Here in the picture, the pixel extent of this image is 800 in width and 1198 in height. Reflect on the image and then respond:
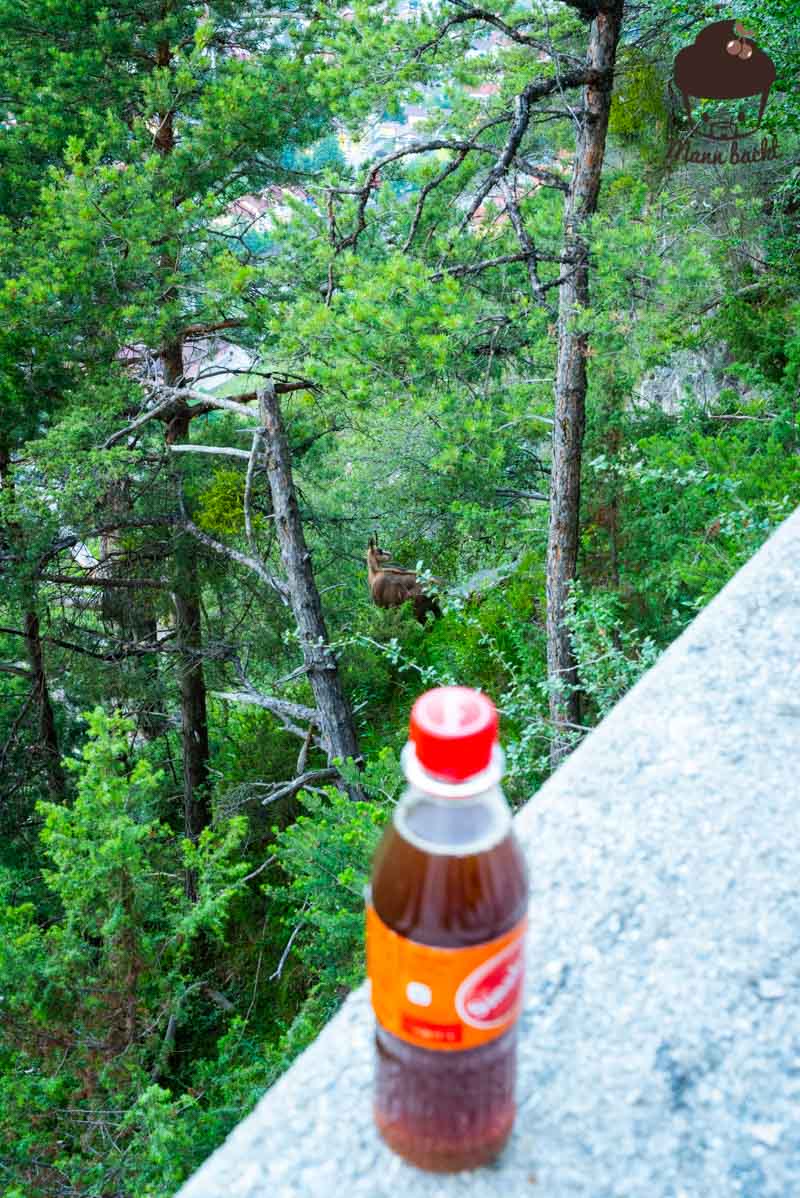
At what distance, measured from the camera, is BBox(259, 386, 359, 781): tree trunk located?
805cm

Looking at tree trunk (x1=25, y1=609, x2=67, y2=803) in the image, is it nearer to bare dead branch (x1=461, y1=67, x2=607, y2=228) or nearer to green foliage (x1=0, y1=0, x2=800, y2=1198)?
green foliage (x1=0, y1=0, x2=800, y2=1198)

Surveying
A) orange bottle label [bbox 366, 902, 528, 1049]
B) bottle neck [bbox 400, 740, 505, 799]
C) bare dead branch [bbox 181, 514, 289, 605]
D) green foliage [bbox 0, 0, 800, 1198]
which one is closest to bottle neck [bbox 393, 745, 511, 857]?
bottle neck [bbox 400, 740, 505, 799]

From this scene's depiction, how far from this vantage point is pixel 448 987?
3.07 feet

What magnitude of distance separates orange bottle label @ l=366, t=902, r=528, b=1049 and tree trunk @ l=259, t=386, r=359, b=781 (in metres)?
6.95

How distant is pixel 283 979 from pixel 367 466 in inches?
312

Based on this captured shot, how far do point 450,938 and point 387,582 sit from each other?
37.6 ft

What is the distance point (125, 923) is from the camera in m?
5.01

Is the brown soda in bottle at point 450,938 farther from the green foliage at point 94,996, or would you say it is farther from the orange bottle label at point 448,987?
Answer: the green foliage at point 94,996

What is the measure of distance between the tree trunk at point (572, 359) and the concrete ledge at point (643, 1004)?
13.4ft

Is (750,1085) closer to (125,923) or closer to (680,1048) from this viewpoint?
(680,1048)

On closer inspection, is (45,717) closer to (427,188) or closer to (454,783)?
(427,188)

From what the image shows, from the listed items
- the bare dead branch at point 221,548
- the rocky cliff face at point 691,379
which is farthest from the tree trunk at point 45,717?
the rocky cliff face at point 691,379

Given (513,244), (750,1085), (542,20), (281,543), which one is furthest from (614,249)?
(750,1085)

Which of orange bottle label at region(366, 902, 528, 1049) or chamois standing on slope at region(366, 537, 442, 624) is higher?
orange bottle label at region(366, 902, 528, 1049)
